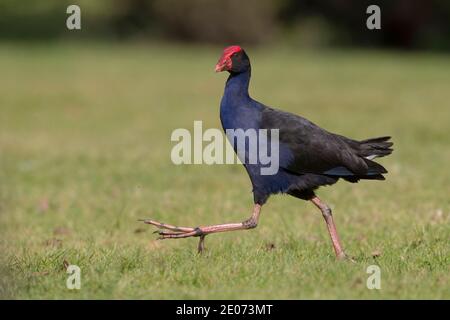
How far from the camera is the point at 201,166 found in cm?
1230

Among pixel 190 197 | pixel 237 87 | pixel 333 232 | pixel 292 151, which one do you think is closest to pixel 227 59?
pixel 237 87

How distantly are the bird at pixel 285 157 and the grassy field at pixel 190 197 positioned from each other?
0.74 ft

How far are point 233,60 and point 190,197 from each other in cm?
350

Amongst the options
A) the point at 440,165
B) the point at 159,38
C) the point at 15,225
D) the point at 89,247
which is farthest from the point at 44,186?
the point at 159,38

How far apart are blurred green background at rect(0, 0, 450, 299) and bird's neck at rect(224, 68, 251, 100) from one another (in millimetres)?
→ 1159

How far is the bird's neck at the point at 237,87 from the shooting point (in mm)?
6766

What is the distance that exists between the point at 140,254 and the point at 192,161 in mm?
5766

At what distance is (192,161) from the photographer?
1256cm

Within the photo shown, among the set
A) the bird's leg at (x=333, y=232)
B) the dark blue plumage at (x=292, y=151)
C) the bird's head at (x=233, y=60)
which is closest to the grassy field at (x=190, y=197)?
the bird's leg at (x=333, y=232)

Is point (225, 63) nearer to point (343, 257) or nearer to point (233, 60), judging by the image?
point (233, 60)

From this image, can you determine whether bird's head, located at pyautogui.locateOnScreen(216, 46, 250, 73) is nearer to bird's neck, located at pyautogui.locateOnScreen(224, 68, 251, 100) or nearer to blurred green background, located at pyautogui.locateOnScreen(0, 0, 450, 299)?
bird's neck, located at pyautogui.locateOnScreen(224, 68, 251, 100)

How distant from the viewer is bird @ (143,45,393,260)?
21.6 feet

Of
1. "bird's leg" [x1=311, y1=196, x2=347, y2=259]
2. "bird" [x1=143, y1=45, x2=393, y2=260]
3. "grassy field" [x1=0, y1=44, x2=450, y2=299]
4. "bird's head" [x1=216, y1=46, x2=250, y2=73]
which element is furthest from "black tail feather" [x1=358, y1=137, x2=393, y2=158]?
"bird's head" [x1=216, y1=46, x2=250, y2=73]
